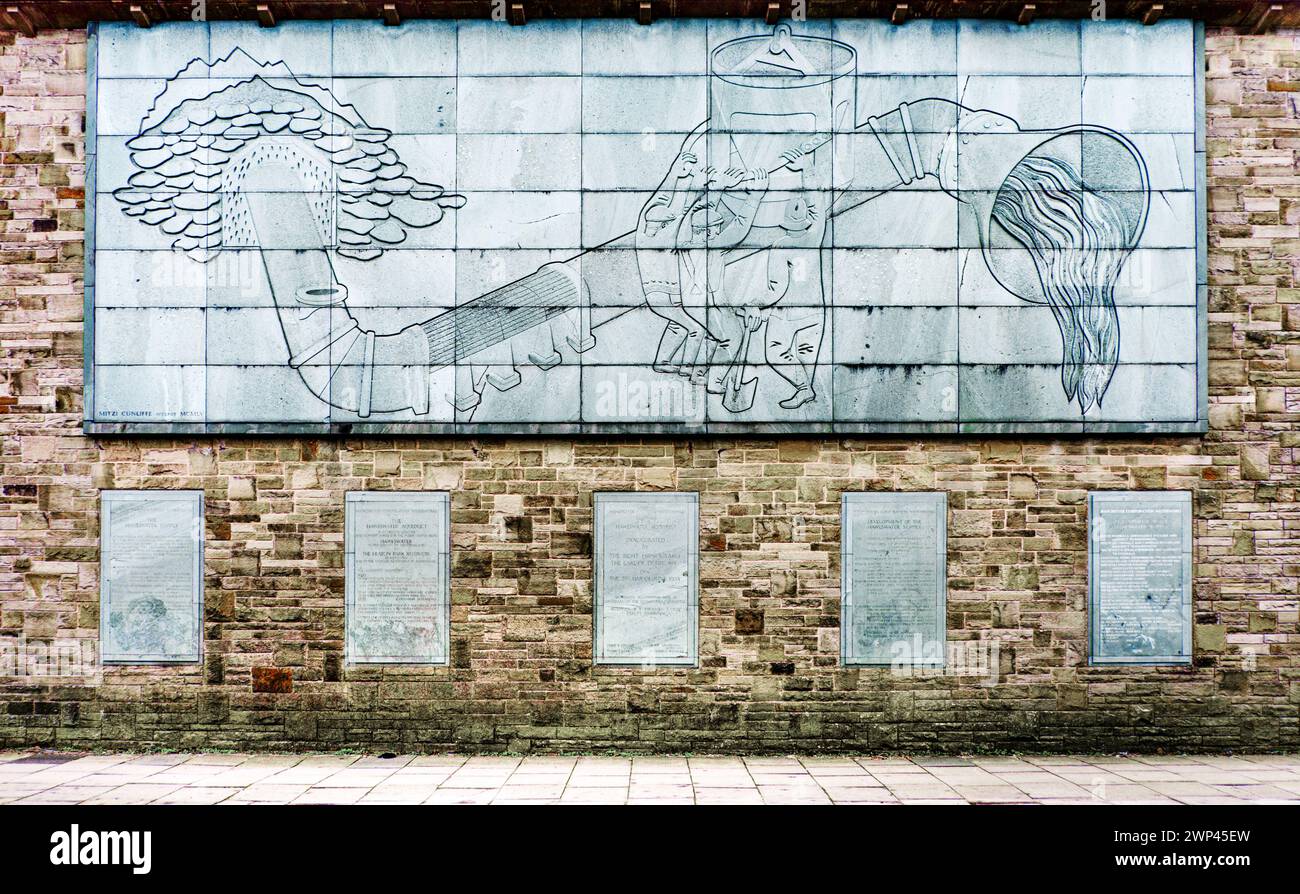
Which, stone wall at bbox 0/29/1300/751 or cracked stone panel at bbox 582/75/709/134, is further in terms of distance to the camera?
cracked stone panel at bbox 582/75/709/134

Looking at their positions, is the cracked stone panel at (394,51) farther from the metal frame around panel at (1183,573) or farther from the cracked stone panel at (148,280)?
the metal frame around panel at (1183,573)

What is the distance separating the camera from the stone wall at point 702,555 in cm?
809

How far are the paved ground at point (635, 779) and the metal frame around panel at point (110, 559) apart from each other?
902mm

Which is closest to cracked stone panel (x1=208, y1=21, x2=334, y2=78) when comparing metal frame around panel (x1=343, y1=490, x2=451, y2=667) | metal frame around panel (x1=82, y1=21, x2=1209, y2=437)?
metal frame around panel (x1=82, y1=21, x2=1209, y2=437)

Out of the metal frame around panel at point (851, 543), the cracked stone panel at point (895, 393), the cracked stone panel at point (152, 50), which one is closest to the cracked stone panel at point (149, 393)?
the cracked stone panel at point (152, 50)

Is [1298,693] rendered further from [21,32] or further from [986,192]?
[21,32]

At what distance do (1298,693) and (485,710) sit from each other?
7.87m

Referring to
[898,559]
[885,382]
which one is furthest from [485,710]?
[885,382]

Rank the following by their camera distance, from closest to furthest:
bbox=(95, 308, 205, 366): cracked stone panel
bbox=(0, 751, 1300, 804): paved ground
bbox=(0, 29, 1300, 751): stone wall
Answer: bbox=(0, 751, 1300, 804): paved ground → bbox=(0, 29, 1300, 751): stone wall → bbox=(95, 308, 205, 366): cracked stone panel

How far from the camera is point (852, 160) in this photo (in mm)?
8195

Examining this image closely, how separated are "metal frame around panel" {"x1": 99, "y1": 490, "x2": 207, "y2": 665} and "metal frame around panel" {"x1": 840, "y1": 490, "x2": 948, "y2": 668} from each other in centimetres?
622

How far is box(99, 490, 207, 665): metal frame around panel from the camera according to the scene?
8164 mm

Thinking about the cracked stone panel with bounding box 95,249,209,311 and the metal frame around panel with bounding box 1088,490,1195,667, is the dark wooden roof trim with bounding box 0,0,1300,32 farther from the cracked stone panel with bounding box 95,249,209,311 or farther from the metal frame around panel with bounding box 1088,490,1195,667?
the metal frame around panel with bounding box 1088,490,1195,667

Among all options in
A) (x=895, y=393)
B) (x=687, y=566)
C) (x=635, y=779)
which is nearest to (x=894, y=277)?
(x=895, y=393)
